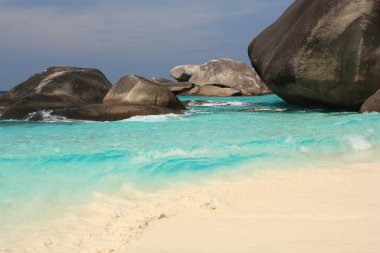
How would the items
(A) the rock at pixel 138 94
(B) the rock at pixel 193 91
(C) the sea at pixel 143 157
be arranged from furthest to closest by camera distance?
(B) the rock at pixel 193 91, (A) the rock at pixel 138 94, (C) the sea at pixel 143 157

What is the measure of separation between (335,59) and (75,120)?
6.26 meters

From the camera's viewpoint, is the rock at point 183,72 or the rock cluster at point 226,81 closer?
the rock cluster at point 226,81

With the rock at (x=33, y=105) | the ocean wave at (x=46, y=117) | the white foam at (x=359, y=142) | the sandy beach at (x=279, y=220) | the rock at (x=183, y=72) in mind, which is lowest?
the white foam at (x=359, y=142)

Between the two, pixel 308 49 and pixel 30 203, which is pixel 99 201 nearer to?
pixel 30 203

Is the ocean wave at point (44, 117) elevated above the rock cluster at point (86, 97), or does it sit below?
below

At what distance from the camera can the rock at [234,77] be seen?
999 inches

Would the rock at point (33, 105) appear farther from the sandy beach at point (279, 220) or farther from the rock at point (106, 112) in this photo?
the sandy beach at point (279, 220)

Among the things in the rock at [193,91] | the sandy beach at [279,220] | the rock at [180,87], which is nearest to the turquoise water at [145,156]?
the sandy beach at [279,220]

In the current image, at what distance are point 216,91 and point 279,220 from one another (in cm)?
2278

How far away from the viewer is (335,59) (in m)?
10.6

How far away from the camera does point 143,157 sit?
197 inches

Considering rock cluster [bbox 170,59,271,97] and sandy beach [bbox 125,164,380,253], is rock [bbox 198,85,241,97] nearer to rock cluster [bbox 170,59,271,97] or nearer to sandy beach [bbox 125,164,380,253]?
rock cluster [bbox 170,59,271,97]

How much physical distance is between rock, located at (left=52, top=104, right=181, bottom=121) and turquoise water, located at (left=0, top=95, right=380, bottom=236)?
208 centimetres

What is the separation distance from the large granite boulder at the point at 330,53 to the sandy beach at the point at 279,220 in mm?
7073
